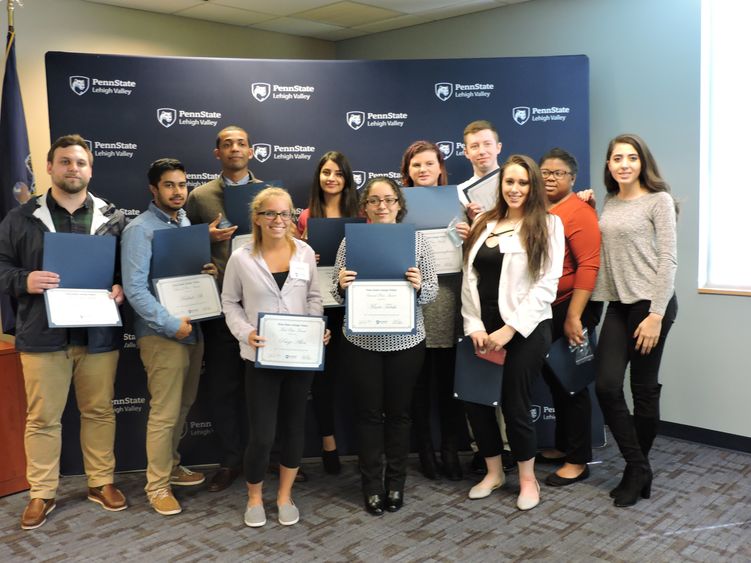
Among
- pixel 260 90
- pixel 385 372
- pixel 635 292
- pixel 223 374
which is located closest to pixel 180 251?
pixel 223 374

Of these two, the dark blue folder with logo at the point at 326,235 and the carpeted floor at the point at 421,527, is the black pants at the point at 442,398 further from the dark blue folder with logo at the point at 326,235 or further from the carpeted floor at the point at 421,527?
the dark blue folder with logo at the point at 326,235

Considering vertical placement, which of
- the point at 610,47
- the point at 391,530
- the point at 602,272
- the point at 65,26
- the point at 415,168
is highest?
the point at 65,26

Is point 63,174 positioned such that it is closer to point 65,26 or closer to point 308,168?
point 308,168

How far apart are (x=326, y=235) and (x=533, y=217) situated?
1.01m

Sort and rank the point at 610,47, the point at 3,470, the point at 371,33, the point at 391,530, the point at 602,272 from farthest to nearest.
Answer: the point at 371,33 < the point at 610,47 < the point at 3,470 < the point at 602,272 < the point at 391,530

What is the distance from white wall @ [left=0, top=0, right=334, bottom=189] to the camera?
4.94 metres

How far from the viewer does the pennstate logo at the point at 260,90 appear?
4.05 meters

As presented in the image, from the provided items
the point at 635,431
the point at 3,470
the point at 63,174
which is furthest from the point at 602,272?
the point at 3,470

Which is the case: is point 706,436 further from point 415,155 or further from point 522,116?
point 415,155

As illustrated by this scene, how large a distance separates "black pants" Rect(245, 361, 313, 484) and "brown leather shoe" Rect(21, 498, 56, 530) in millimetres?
984

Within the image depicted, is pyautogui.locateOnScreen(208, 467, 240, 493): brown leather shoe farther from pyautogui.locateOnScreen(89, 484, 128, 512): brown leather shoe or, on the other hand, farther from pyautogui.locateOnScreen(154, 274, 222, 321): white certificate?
pyautogui.locateOnScreen(154, 274, 222, 321): white certificate

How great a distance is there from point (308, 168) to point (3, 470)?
2.27 metres

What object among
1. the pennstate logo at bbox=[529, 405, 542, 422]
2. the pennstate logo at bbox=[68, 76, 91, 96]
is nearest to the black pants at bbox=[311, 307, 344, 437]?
the pennstate logo at bbox=[529, 405, 542, 422]

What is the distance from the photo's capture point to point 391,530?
315 cm
